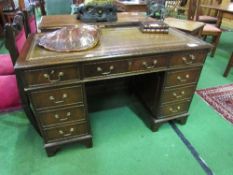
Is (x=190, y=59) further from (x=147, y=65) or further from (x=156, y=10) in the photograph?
(x=156, y=10)

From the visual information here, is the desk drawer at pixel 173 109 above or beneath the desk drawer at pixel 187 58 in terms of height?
beneath

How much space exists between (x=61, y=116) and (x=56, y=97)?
17 cm

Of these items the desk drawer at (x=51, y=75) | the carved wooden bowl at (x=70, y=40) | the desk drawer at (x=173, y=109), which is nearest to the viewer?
the desk drawer at (x=51, y=75)

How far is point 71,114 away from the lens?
49.1 inches

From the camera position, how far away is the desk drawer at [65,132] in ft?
4.21

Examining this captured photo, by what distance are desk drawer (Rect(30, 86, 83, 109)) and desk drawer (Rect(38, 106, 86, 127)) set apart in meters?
0.05

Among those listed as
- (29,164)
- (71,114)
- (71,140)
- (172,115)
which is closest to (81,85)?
(71,114)

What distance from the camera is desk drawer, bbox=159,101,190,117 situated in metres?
1.51

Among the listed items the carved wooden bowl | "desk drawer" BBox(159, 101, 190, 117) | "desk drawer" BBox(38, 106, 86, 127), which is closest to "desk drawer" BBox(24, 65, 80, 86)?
the carved wooden bowl

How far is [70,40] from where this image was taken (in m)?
1.15

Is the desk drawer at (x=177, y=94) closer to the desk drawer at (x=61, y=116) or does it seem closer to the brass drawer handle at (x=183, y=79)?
the brass drawer handle at (x=183, y=79)

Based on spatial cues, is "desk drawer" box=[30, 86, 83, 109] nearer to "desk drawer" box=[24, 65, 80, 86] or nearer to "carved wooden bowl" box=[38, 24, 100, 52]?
"desk drawer" box=[24, 65, 80, 86]

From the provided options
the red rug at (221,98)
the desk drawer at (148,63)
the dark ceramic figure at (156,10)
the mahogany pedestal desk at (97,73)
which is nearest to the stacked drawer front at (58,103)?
the mahogany pedestal desk at (97,73)

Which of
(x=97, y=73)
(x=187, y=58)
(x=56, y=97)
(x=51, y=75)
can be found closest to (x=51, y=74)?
(x=51, y=75)
